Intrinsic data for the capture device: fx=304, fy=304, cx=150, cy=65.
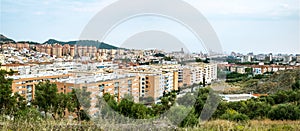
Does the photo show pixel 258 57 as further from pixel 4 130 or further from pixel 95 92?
pixel 4 130

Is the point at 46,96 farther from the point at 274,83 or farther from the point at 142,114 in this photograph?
the point at 274,83

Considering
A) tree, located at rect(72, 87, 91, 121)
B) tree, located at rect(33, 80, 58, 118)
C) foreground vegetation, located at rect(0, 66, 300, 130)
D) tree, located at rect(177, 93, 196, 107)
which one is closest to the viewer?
foreground vegetation, located at rect(0, 66, 300, 130)

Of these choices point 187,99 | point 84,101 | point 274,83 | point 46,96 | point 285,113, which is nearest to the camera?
point 84,101

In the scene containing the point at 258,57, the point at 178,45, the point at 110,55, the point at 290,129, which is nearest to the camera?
the point at 290,129

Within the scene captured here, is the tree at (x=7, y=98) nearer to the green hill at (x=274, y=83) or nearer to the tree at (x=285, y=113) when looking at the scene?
the tree at (x=285, y=113)

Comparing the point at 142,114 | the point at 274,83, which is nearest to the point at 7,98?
the point at 142,114

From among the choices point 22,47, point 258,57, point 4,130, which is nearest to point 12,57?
point 22,47

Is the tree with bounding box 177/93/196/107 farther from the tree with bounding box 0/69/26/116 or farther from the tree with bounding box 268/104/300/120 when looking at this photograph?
the tree with bounding box 0/69/26/116

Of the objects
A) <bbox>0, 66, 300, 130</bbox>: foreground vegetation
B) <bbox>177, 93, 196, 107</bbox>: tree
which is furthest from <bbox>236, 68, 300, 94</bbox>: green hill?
<bbox>177, 93, 196, 107</bbox>: tree

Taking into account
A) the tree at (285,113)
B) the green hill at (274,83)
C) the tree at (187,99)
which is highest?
the tree at (187,99)

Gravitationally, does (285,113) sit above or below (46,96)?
above

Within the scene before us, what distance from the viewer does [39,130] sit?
7.47ft

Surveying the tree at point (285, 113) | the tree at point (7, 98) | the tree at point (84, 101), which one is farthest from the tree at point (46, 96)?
the tree at point (285, 113)

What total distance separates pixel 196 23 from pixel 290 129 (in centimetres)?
161
